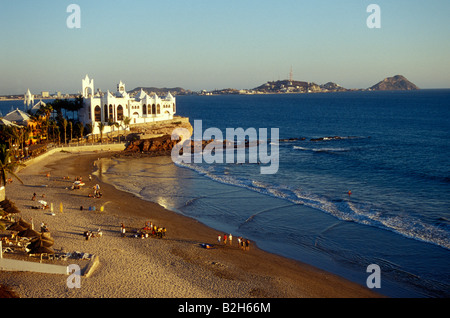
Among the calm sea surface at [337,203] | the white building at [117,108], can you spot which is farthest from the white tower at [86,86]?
the calm sea surface at [337,203]

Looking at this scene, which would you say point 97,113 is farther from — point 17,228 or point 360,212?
point 360,212

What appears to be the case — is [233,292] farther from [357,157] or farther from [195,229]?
[357,157]

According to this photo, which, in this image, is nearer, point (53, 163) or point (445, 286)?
point (445, 286)

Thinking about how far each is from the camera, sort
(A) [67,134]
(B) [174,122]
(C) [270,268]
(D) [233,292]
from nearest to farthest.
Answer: (D) [233,292] → (C) [270,268] → (A) [67,134] → (B) [174,122]

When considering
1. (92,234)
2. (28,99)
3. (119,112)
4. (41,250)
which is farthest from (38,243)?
(28,99)

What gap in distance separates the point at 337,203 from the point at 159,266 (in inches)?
718

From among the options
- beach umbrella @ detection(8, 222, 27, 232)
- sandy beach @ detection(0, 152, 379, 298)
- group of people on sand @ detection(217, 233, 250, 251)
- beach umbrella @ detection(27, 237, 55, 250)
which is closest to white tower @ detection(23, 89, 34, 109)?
sandy beach @ detection(0, 152, 379, 298)

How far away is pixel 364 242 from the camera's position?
2625cm

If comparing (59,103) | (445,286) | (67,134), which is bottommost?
(445,286)

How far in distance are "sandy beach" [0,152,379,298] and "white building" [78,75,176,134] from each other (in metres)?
35.6

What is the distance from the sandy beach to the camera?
1895cm

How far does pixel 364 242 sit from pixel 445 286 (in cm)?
608

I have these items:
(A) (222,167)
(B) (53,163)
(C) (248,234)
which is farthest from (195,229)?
(B) (53,163)

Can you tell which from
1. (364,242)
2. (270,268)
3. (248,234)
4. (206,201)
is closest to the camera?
(270,268)
